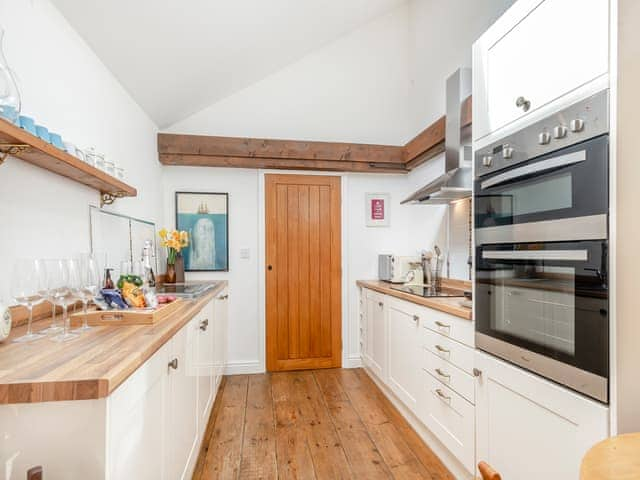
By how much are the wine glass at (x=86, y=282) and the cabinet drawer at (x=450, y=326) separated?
1642mm

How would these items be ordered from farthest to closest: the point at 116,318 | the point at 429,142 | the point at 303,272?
the point at 303,272 < the point at 429,142 < the point at 116,318

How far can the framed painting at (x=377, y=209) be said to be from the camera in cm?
369

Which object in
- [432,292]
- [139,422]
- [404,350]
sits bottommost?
[404,350]

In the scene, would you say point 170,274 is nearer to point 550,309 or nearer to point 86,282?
point 86,282

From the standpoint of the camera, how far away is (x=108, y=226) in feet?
6.75

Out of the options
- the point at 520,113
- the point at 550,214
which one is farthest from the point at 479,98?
the point at 550,214

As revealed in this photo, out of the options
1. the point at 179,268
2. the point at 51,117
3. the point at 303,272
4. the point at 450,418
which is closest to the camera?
the point at 51,117

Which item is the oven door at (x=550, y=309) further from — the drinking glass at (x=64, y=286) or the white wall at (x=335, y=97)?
the white wall at (x=335, y=97)

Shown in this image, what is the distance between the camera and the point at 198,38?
7.04 ft

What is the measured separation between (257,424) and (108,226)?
5.40 ft

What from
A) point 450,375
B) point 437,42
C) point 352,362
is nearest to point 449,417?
point 450,375

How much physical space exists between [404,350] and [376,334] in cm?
64

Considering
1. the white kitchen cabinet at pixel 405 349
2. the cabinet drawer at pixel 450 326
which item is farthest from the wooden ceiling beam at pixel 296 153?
the cabinet drawer at pixel 450 326

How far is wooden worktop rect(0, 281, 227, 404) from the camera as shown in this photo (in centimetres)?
76
